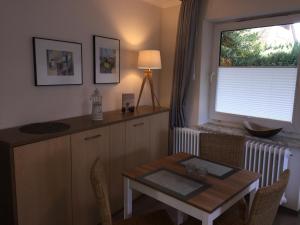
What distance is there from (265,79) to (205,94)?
2.44 feet

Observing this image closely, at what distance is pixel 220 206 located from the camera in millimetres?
1365

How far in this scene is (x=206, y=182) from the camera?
5.27 ft

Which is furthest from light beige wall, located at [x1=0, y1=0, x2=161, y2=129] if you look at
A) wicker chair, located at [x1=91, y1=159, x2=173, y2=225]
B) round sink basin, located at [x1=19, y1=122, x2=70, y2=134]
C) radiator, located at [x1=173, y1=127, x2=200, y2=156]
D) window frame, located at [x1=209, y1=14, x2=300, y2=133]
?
A: wicker chair, located at [x1=91, y1=159, x2=173, y2=225]

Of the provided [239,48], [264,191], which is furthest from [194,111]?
[264,191]

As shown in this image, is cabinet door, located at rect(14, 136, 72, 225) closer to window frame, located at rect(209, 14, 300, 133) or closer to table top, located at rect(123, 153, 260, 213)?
table top, located at rect(123, 153, 260, 213)

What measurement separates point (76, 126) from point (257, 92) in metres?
2.06

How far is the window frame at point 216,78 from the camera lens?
260cm

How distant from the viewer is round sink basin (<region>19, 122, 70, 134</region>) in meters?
1.92

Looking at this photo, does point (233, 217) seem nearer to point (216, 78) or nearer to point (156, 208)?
point (156, 208)

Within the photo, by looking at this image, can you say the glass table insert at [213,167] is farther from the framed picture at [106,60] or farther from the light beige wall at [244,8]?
the light beige wall at [244,8]

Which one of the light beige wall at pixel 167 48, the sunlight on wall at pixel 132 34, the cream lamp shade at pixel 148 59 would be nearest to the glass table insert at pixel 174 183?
the cream lamp shade at pixel 148 59

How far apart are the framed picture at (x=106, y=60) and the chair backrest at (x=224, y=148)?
123 centimetres

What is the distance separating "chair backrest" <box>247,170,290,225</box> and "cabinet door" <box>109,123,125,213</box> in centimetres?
141

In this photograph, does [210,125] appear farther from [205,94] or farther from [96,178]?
[96,178]
